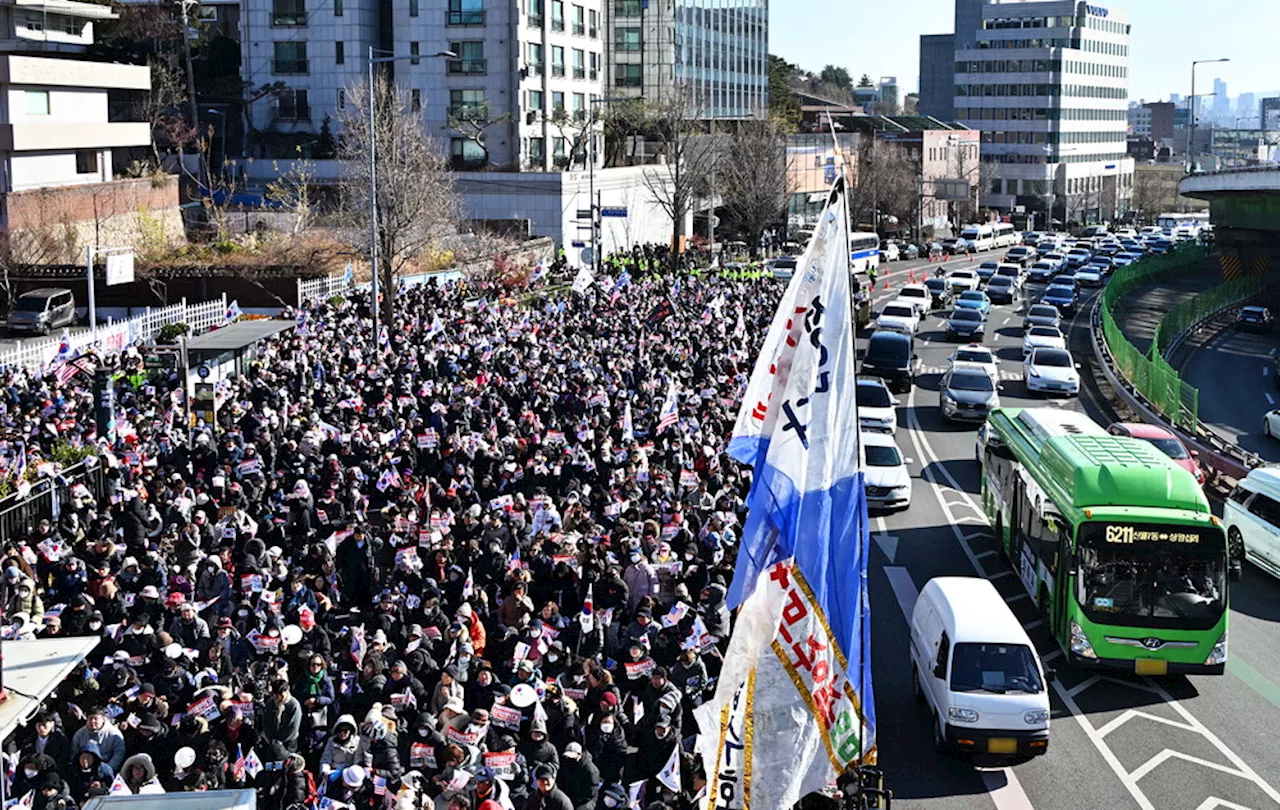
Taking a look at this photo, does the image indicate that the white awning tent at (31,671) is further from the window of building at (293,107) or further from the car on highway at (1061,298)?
the window of building at (293,107)

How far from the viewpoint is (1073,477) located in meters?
18.2

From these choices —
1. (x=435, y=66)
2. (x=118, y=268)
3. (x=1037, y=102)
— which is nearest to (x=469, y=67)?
(x=435, y=66)

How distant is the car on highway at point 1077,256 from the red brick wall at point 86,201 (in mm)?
46514

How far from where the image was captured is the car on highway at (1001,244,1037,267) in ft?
261

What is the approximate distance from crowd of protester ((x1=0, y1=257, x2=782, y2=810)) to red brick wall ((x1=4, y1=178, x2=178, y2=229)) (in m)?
23.2

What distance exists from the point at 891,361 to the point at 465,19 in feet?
127

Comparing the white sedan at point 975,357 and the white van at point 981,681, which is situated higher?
the white sedan at point 975,357

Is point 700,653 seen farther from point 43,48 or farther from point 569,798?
point 43,48

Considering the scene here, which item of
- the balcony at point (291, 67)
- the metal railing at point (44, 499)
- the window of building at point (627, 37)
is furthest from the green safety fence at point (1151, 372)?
the balcony at point (291, 67)

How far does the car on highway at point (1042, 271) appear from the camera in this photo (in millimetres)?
75188

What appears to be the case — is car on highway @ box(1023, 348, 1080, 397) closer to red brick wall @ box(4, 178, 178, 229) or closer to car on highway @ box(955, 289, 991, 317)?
car on highway @ box(955, 289, 991, 317)

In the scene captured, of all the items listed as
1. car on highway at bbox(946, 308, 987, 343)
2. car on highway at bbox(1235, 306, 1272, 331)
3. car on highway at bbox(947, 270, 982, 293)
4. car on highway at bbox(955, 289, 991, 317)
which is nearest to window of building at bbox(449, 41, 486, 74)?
car on highway at bbox(947, 270, 982, 293)

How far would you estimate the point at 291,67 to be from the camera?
7281 cm

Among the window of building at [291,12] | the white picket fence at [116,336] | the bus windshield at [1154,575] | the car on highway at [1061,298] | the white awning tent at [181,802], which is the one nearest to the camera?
the white awning tent at [181,802]
